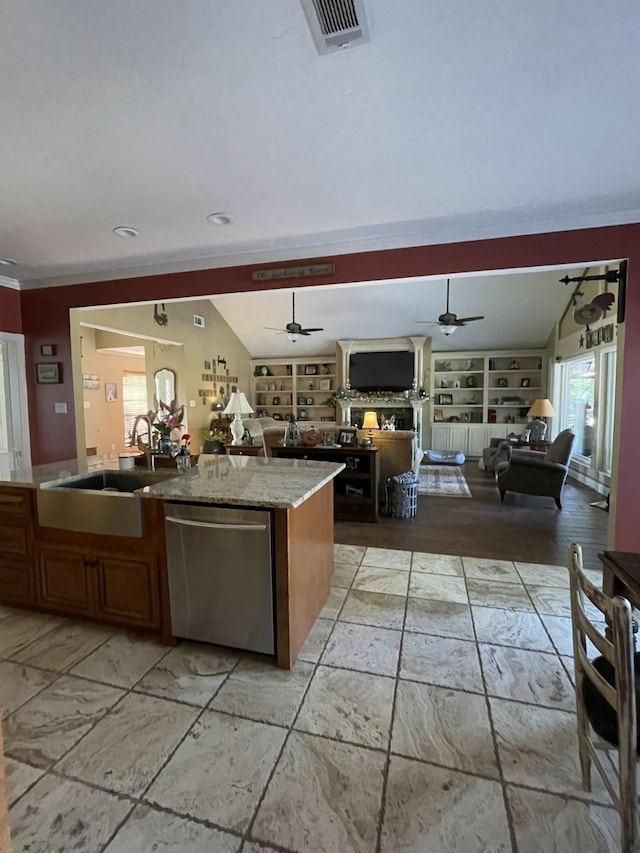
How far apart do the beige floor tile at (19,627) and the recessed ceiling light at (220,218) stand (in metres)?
2.86

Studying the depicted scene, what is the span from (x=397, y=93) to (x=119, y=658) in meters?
2.99

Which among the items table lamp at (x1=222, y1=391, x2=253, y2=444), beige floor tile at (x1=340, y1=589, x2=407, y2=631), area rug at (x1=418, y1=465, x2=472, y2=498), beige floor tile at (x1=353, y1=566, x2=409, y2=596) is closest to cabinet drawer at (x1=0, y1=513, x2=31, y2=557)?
beige floor tile at (x1=340, y1=589, x2=407, y2=631)

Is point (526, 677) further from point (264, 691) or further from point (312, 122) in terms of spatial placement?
point (312, 122)

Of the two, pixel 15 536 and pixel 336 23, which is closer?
pixel 336 23

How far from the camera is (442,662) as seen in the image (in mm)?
2014

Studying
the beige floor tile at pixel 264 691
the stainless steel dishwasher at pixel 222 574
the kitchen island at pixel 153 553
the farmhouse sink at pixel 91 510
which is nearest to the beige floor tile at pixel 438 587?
the kitchen island at pixel 153 553

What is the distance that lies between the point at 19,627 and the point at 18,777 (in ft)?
3.76

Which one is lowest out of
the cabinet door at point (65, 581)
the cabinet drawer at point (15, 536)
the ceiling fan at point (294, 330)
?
the cabinet door at point (65, 581)

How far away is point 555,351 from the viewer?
299 inches

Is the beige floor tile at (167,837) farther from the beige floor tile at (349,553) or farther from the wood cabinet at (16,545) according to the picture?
the beige floor tile at (349,553)

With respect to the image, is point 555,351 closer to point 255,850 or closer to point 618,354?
point 618,354

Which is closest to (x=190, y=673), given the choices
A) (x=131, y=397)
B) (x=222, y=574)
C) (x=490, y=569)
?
(x=222, y=574)

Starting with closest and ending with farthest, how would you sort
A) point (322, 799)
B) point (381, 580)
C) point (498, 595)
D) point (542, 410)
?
point (322, 799), point (498, 595), point (381, 580), point (542, 410)

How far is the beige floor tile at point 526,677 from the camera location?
176cm
